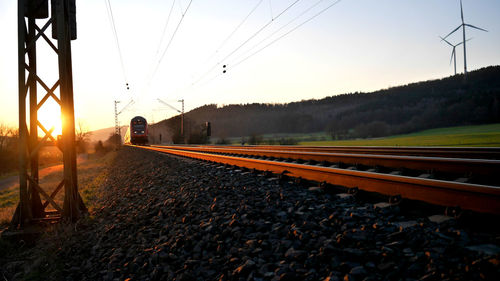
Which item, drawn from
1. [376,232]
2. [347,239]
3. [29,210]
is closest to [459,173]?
[376,232]

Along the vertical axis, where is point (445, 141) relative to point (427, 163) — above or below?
below

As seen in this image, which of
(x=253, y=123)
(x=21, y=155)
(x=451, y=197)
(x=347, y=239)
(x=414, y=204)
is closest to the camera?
(x=347, y=239)

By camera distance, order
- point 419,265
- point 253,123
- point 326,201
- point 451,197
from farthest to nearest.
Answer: point 253,123, point 326,201, point 451,197, point 419,265

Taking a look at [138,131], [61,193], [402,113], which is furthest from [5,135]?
[402,113]

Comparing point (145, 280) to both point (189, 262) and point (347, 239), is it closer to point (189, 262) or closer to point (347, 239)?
point (189, 262)

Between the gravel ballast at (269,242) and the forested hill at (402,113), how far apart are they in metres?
36.2

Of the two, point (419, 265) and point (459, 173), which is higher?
point (459, 173)

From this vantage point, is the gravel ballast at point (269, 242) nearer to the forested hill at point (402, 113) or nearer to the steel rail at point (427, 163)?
the steel rail at point (427, 163)

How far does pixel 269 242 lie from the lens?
11.2ft

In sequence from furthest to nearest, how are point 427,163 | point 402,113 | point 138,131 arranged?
point 402,113 → point 138,131 → point 427,163

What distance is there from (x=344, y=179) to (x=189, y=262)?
2.69 m

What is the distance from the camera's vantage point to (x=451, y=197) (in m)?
3.44

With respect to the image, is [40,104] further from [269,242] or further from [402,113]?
[402,113]

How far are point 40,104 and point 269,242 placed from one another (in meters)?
6.98
